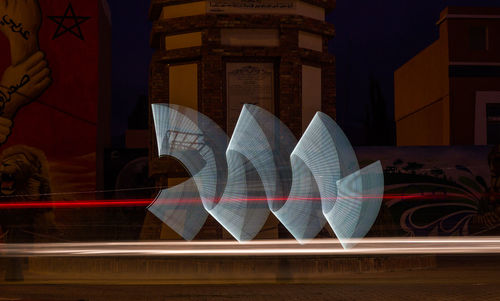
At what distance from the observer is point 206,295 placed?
1100cm

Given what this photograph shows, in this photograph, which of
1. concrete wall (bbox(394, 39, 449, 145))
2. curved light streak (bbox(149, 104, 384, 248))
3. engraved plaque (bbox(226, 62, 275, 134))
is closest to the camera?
curved light streak (bbox(149, 104, 384, 248))

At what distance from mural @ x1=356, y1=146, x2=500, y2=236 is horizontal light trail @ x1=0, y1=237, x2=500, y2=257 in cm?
730

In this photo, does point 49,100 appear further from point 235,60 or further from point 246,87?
point 246,87

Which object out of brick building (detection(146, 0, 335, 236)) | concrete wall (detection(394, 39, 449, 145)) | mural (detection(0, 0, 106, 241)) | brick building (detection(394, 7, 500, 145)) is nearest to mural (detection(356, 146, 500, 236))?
brick building (detection(146, 0, 335, 236))

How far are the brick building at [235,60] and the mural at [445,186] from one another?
9.84 feet

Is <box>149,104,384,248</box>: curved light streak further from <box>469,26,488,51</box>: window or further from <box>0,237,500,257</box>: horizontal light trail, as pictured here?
<box>469,26,488,51</box>: window

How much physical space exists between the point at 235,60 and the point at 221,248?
268 inches

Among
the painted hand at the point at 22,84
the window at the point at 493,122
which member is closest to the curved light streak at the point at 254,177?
the painted hand at the point at 22,84

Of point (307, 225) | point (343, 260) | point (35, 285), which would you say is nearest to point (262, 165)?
point (307, 225)

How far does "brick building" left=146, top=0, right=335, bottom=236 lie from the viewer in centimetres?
1791

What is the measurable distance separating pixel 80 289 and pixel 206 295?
91.2 inches

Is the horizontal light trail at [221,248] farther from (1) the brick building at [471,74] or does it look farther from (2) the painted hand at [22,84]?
(1) the brick building at [471,74]

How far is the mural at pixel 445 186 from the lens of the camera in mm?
20016

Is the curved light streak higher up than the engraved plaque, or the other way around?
the engraved plaque
